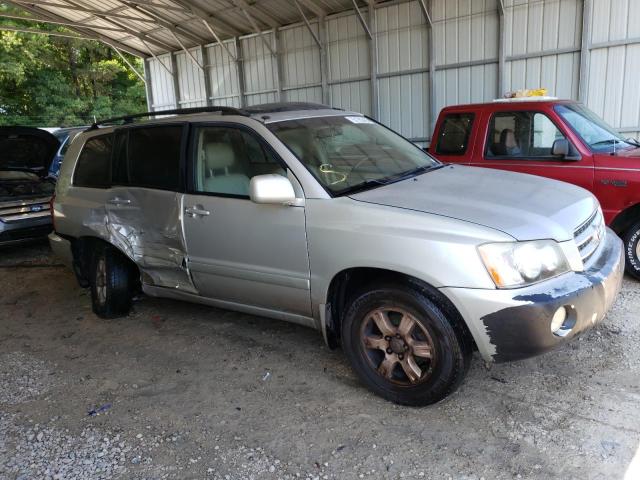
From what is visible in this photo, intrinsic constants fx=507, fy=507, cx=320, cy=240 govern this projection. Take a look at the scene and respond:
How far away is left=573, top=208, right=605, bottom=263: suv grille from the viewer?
2.87 metres

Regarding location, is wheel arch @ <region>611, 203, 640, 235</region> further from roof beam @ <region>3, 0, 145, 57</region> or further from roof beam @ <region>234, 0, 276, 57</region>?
roof beam @ <region>3, 0, 145, 57</region>

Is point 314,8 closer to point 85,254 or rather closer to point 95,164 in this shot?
point 95,164

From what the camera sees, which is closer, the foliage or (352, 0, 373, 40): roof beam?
(352, 0, 373, 40): roof beam

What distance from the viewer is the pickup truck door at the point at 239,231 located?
3250 millimetres

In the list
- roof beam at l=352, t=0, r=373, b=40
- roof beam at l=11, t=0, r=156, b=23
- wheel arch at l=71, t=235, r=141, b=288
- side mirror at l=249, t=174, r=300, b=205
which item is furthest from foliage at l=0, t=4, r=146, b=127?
side mirror at l=249, t=174, r=300, b=205

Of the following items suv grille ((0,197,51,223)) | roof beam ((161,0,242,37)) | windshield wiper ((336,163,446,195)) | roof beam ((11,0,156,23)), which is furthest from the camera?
roof beam ((11,0,156,23))

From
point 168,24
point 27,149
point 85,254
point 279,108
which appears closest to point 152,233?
point 85,254

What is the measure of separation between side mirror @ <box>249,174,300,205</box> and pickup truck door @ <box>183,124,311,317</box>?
0.42ft

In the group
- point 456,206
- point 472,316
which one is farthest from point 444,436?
point 456,206

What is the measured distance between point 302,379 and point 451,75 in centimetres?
912

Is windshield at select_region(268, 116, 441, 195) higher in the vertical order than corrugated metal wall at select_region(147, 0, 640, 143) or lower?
lower

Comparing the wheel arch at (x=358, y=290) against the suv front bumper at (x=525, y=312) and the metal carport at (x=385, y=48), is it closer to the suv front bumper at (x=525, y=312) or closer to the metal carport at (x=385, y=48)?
the suv front bumper at (x=525, y=312)

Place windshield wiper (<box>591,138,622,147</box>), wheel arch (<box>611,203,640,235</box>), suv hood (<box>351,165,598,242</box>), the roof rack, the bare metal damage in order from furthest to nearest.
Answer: windshield wiper (<box>591,138,622,147</box>) → wheel arch (<box>611,203,640,235</box>) → the bare metal damage → the roof rack → suv hood (<box>351,165,598,242</box>)

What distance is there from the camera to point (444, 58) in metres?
10.8
